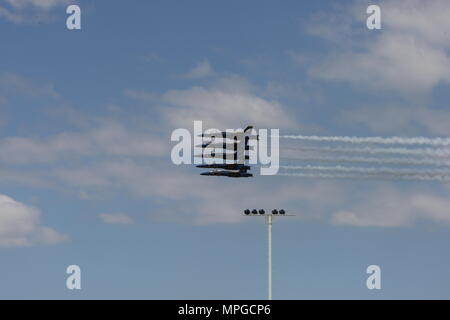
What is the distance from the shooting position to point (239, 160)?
538ft

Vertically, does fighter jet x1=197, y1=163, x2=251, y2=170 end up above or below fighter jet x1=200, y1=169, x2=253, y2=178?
above

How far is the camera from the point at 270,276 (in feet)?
463

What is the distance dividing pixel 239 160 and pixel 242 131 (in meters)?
9.80

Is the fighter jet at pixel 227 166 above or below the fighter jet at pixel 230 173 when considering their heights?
above
